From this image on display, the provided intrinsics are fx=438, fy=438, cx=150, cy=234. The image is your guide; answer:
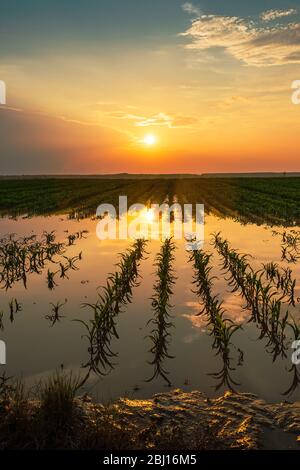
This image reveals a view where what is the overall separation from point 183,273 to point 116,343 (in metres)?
4.33

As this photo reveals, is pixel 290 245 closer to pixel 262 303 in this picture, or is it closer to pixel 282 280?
pixel 282 280

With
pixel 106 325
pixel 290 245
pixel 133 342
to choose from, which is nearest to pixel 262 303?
pixel 133 342

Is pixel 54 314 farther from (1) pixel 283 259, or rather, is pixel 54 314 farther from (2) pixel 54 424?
(1) pixel 283 259

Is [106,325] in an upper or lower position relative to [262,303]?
lower

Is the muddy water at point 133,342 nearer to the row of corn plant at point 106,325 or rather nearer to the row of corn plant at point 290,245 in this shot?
the row of corn plant at point 106,325

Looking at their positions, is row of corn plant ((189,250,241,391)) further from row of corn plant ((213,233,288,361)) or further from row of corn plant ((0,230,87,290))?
row of corn plant ((0,230,87,290))

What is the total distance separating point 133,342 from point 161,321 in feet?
2.30

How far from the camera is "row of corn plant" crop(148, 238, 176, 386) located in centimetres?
571

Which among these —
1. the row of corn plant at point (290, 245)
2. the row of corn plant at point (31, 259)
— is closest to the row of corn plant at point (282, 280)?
the row of corn plant at point (290, 245)

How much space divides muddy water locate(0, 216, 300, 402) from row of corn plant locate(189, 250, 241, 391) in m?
0.10

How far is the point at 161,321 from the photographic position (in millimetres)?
6918

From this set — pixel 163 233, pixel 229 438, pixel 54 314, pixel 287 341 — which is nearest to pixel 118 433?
pixel 229 438

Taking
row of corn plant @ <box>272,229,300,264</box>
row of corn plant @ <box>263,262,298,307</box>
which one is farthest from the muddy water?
row of corn plant @ <box>272,229,300,264</box>

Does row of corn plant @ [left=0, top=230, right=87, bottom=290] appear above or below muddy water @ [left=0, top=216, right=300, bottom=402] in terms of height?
above
